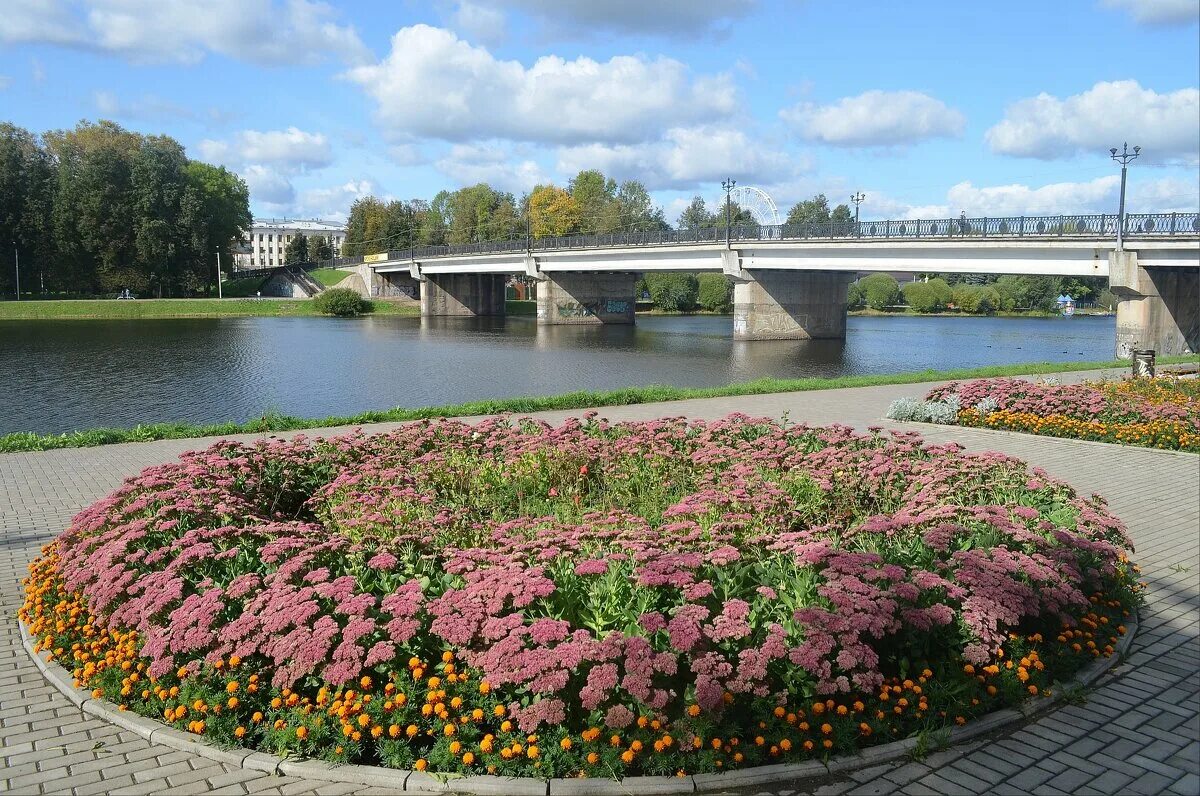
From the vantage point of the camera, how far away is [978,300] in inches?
4333

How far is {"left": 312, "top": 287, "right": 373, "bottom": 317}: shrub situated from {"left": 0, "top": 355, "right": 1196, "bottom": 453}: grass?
212ft

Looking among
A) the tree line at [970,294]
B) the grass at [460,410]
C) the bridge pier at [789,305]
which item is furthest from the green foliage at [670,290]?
the grass at [460,410]

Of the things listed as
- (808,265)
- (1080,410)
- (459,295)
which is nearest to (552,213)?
(459,295)

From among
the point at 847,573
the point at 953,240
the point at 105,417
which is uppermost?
the point at 953,240

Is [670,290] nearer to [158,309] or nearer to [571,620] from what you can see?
[158,309]

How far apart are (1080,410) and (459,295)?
77042mm

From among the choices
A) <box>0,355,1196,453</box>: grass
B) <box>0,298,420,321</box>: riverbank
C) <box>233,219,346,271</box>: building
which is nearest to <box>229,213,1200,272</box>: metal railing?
<box>0,355,1196,453</box>: grass

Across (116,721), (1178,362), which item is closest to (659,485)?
(116,721)

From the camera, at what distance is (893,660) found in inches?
208

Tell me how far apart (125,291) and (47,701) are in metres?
86.6

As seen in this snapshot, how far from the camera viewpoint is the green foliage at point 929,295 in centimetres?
11244

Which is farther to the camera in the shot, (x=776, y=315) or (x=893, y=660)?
(x=776, y=315)

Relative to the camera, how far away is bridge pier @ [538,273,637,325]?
76.0 metres

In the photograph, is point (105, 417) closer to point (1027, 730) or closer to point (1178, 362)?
point (1027, 730)
